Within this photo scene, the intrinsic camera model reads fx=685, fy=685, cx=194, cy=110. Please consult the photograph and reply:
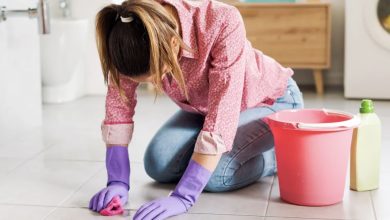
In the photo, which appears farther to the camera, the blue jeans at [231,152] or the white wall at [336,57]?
the white wall at [336,57]

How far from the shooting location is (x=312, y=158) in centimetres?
167

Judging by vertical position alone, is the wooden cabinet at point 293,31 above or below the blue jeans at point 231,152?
above

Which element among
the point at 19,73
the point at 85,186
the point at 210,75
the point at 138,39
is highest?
the point at 138,39

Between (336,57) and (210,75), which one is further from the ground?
(210,75)

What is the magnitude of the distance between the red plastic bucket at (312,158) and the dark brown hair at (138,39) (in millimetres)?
343

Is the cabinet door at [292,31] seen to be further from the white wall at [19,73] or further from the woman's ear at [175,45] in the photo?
the woman's ear at [175,45]

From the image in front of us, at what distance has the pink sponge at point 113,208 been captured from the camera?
167 cm

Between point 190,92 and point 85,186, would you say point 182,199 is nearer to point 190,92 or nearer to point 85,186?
point 190,92

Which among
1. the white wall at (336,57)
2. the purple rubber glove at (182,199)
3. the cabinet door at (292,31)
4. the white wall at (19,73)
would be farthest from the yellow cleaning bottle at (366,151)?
the white wall at (336,57)

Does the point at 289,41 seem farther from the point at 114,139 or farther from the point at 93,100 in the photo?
the point at 114,139

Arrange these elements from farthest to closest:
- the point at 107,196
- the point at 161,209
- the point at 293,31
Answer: the point at 293,31 < the point at 107,196 < the point at 161,209

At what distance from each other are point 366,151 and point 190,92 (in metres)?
0.49

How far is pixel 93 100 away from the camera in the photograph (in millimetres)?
3297

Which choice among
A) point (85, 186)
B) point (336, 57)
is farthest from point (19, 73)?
point (336, 57)
